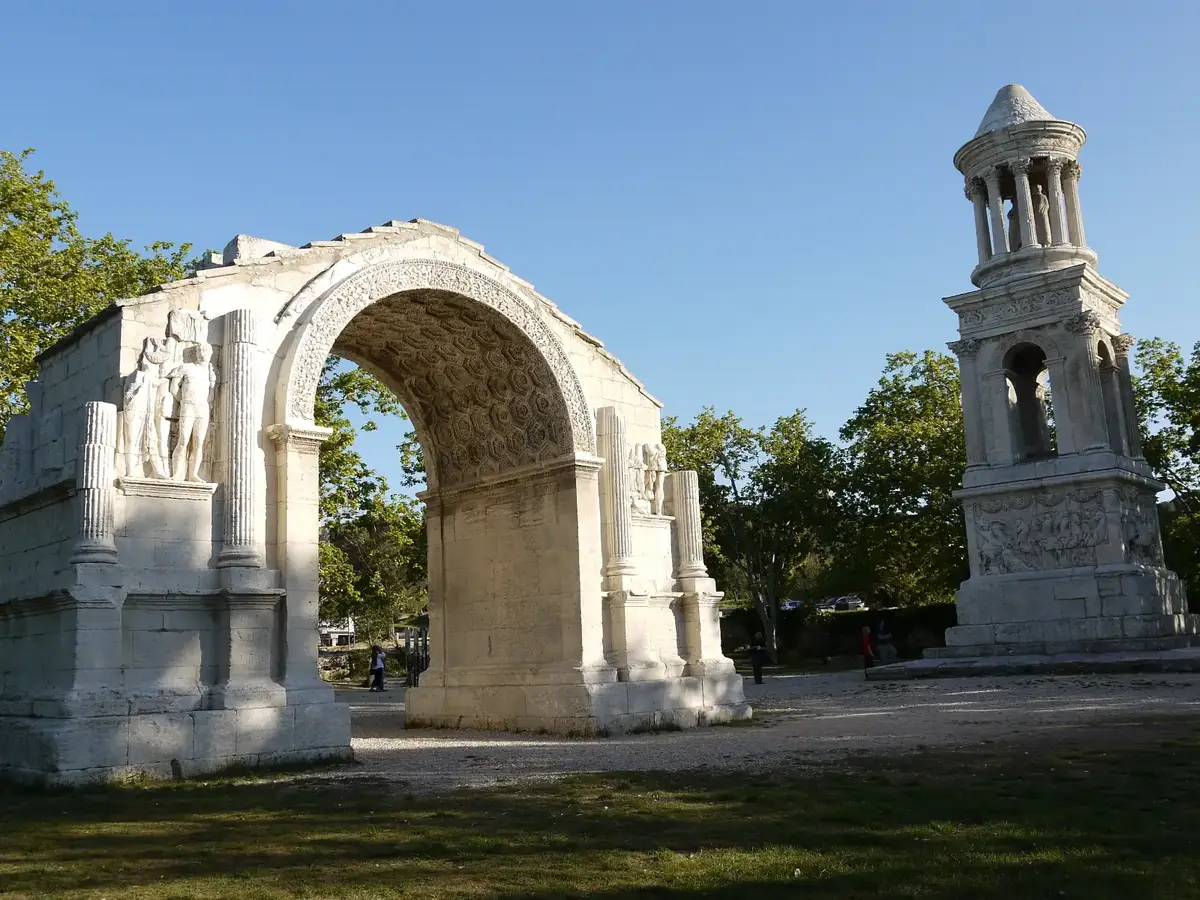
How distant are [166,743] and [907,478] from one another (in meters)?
30.2

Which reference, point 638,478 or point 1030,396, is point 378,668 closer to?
point 638,478

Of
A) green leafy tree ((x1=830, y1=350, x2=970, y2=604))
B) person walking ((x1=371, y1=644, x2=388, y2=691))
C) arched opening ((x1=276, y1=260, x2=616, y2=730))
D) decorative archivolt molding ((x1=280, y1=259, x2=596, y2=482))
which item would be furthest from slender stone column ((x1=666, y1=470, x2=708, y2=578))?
green leafy tree ((x1=830, y1=350, x2=970, y2=604))

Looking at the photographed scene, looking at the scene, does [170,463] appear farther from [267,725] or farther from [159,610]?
[267,725]

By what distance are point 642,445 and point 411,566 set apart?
75.3ft

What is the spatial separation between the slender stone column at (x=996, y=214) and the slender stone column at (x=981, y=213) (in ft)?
0.70

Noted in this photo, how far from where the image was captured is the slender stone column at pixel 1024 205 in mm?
26312

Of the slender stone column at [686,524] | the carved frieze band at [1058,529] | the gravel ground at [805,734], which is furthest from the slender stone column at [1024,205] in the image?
the slender stone column at [686,524]

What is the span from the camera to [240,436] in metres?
11.1

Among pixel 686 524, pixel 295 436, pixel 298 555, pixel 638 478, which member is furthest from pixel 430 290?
pixel 686 524

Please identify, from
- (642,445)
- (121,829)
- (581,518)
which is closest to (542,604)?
(581,518)

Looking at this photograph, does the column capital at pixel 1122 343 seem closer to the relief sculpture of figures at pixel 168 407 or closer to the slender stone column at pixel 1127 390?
the slender stone column at pixel 1127 390

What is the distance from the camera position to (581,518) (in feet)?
46.0

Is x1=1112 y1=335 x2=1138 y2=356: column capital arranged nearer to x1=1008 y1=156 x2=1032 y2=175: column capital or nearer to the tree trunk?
x1=1008 y1=156 x2=1032 y2=175: column capital

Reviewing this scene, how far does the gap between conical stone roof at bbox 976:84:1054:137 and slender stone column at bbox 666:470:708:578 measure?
55.8ft
